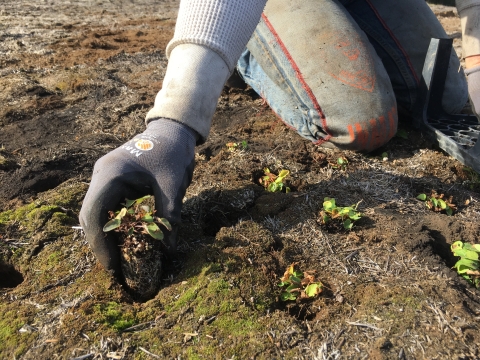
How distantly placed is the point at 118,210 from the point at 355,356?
105 centimetres

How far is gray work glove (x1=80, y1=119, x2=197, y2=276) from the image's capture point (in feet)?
5.22

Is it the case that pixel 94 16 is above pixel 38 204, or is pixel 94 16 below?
below

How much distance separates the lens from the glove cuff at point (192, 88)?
70.2 inches

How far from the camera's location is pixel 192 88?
179cm

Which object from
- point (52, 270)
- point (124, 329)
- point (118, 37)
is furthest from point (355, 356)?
point (118, 37)

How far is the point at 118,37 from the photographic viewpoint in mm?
5508

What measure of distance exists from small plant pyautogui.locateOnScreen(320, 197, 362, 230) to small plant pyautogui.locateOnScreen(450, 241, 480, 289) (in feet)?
1.50

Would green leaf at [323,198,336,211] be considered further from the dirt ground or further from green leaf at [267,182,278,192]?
green leaf at [267,182,278,192]

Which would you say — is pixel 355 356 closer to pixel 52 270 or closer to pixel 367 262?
pixel 367 262

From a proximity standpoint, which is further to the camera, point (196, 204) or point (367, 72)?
point (367, 72)

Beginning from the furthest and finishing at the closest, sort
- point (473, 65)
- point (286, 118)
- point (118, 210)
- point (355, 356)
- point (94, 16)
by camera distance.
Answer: point (94, 16) < point (286, 118) < point (473, 65) < point (118, 210) < point (355, 356)

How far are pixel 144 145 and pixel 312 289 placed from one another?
905mm

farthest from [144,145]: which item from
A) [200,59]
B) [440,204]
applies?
[440,204]

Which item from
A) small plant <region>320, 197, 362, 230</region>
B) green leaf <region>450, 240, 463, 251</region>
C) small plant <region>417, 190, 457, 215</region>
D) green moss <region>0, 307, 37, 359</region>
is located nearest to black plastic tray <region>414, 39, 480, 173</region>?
small plant <region>417, 190, 457, 215</region>
